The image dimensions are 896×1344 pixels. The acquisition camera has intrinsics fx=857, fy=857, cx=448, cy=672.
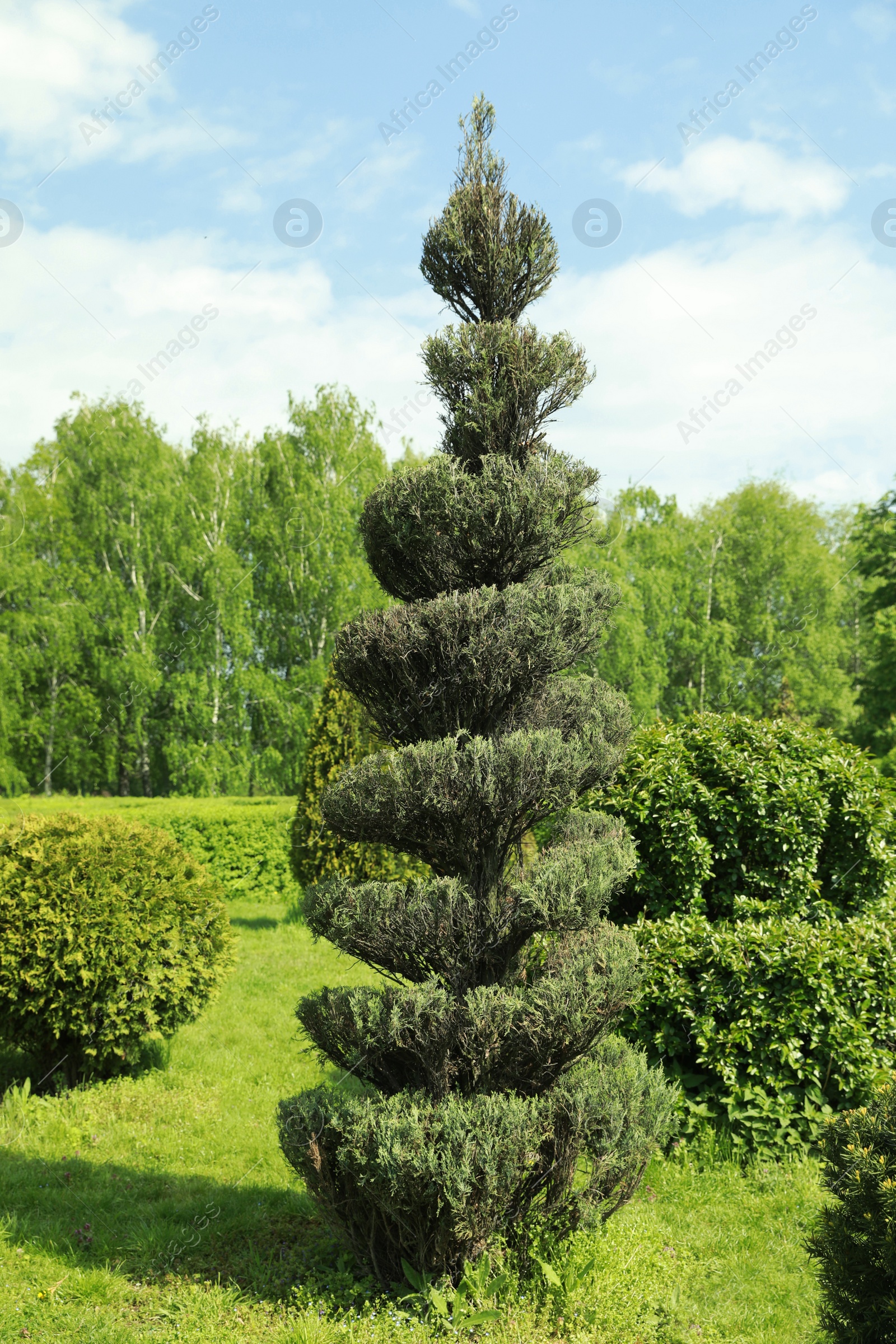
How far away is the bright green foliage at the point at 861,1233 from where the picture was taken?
324 centimetres

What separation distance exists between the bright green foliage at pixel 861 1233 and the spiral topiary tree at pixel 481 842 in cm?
89

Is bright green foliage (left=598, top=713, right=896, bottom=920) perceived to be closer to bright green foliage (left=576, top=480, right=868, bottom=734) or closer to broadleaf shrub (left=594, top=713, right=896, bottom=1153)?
broadleaf shrub (left=594, top=713, right=896, bottom=1153)

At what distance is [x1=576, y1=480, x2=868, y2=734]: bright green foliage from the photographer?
26.7 meters

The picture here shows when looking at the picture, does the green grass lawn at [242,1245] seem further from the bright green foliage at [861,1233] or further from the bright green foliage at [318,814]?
the bright green foliage at [318,814]

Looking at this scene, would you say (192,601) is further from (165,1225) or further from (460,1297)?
(460,1297)

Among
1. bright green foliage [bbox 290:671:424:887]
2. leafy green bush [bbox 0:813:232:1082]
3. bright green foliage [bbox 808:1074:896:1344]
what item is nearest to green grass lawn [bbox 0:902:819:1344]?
leafy green bush [bbox 0:813:232:1082]

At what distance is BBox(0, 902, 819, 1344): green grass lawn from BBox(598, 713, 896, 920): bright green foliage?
74.5 inches

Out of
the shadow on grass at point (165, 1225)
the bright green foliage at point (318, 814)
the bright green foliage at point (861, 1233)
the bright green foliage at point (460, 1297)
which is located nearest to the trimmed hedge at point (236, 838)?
the bright green foliage at point (318, 814)

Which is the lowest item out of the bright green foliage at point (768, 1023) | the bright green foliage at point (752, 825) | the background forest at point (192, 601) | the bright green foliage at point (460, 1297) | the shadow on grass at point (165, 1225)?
the shadow on grass at point (165, 1225)

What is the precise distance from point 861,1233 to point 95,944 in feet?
18.7

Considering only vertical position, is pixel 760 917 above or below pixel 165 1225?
above

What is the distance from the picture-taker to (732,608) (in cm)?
2939

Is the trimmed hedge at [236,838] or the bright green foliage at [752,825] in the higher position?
the bright green foliage at [752,825]

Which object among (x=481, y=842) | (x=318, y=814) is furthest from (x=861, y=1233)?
(x=318, y=814)
